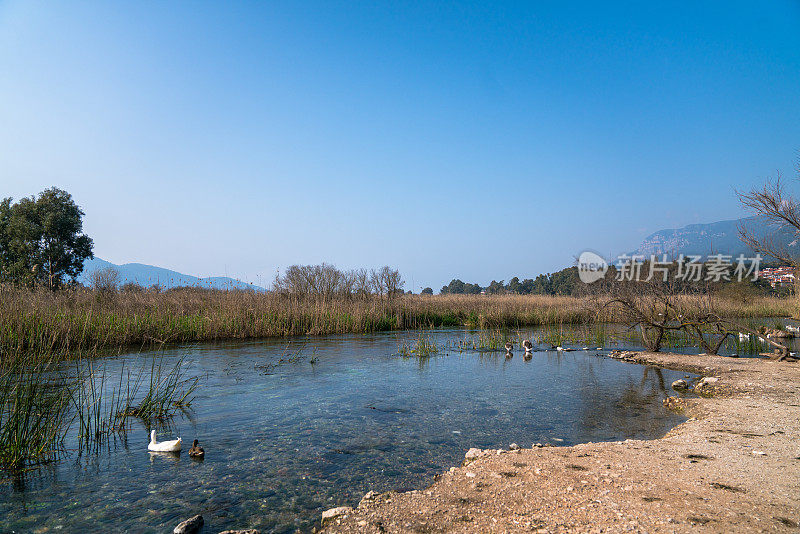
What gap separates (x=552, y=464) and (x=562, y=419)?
2814 millimetres

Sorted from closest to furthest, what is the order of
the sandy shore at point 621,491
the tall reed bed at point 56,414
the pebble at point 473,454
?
1. the sandy shore at point 621,491
2. the tall reed bed at point 56,414
3. the pebble at point 473,454

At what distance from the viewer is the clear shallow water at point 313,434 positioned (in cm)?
420

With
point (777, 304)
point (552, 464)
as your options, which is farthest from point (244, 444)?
point (777, 304)

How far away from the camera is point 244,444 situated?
5926mm

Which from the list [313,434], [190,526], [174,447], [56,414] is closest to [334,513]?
[190,526]

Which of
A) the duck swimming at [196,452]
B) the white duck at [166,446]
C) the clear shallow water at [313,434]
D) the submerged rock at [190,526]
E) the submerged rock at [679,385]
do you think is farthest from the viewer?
the submerged rock at [679,385]

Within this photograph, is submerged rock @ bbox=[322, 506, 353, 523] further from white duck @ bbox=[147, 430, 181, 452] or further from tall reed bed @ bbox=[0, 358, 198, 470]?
tall reed bed @ bbox=[0, 358, 198, 470]

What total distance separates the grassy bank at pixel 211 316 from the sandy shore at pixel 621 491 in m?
7.44

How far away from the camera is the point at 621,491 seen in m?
3.94

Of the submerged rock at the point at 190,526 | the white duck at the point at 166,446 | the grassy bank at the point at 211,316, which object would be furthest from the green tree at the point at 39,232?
the submerged rock at the point at 190,526

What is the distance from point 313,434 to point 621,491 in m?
4.25

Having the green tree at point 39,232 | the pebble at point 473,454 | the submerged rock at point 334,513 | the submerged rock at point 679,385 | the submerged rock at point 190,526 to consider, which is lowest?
the submerged rock at point 679,385

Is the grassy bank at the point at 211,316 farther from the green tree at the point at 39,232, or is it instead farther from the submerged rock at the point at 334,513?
the green tree at the point at 39,232

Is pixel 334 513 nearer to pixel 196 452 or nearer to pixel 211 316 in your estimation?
pixel 196 452
